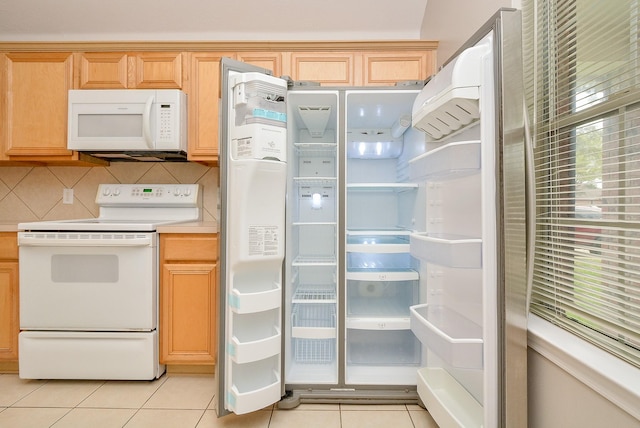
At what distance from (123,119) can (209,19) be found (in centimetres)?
97

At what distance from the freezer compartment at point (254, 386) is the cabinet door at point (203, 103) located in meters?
1.37

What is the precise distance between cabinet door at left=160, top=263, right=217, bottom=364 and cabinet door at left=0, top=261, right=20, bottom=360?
3.05 feet

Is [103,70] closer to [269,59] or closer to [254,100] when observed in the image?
[269,59]

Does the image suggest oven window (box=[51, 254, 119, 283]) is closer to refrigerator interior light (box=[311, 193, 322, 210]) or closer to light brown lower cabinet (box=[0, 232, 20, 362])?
light brown lower cabinet (box=[0, 232, 20, 362])

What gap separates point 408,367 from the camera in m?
1.86

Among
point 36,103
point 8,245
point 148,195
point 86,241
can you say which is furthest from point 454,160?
point 36,103

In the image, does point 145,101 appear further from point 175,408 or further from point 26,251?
point 175,408

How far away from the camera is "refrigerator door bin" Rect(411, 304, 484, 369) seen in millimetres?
1104

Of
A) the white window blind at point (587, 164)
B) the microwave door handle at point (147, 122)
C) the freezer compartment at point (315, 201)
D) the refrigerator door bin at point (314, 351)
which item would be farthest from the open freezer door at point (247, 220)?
the white window blind at point (587, 164)

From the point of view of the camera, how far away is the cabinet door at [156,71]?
2.17 m

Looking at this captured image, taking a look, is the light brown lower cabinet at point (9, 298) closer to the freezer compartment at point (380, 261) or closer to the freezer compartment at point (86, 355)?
the freezer compartment at point (86, 355)

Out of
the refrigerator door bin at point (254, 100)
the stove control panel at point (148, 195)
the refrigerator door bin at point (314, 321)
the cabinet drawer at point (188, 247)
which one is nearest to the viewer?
the refrigerator door bin at point (254, 100)

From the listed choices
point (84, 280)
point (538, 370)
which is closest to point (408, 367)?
point (538, 370)

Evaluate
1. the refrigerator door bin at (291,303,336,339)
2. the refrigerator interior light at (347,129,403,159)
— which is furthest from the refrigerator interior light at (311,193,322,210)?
the refrigerator door bin at (291,303,336,339)
